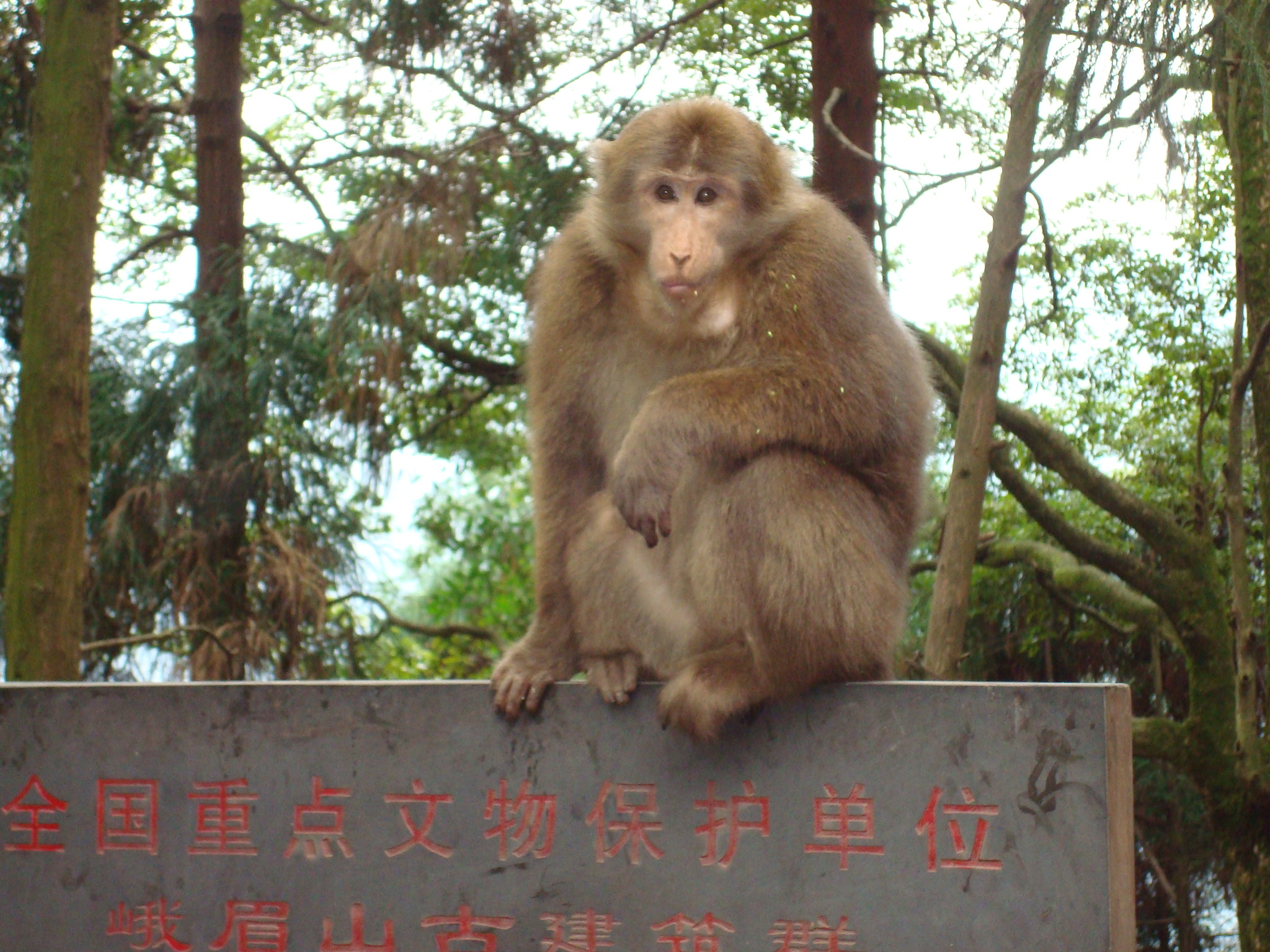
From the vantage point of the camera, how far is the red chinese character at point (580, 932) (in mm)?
2109

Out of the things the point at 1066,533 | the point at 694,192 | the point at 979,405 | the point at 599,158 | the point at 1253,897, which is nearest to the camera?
the point at 694,192

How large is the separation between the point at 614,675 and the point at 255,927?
0.73m

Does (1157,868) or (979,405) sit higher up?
(979,405)

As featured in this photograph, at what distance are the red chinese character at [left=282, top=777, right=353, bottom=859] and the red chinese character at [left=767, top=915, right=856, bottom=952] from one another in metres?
0.73

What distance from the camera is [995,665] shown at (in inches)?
235

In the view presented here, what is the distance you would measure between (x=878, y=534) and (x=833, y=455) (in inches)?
6.7

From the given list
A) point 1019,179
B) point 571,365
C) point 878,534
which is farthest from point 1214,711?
point 571,365

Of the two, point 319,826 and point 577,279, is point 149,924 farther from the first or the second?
point 577,279

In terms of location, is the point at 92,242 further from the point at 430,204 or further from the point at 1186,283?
the point at 1186,283

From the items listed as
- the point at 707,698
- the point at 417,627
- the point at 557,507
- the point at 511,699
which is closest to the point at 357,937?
the point at 511,699

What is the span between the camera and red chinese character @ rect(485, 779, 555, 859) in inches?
85.3

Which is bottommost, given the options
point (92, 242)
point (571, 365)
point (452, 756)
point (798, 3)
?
point (452, 756)

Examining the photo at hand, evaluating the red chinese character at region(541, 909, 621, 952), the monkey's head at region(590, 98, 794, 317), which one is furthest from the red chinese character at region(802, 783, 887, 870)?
the monkey's head at region(590, 98, 794, 317)

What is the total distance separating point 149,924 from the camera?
2271 millimetres
